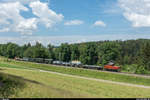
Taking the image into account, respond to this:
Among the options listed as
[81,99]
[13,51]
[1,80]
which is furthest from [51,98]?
[13,51]

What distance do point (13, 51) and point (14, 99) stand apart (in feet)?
417

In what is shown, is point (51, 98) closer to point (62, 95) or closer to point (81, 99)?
point (62, 95)

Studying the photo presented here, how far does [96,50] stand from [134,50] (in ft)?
219

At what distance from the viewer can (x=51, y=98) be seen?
9438 mm

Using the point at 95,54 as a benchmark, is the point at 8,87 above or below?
below

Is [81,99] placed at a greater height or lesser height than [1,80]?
lesser

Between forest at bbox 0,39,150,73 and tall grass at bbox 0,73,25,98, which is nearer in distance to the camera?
tall grass at bbox 0,73,25,98

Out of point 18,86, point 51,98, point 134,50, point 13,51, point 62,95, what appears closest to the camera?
point 51,98

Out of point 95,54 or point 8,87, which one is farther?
point 95,54

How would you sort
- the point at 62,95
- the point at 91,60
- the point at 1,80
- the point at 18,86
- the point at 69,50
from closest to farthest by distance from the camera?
the point at 62,95
the point at 18,86
the point at 1,80
the point at 91,60
the point at 69,50

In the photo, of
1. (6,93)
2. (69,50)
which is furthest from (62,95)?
(69,50)

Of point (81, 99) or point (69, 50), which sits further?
point (69, 50)

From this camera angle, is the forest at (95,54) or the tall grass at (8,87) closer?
the tall grass at (8,87)

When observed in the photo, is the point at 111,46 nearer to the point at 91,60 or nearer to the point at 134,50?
the point at 91,60
